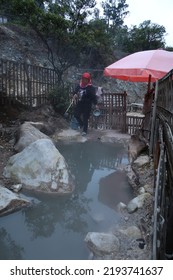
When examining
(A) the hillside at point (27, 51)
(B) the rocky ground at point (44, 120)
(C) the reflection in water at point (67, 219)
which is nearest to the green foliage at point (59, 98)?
(B) the rocky ground at point (44, 120)

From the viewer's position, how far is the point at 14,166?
5.00 meters

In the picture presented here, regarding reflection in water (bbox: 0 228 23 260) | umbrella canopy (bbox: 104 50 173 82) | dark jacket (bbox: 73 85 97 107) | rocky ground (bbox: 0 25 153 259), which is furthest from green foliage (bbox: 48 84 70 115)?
reflection in water (bbox: 0 228 23 260)

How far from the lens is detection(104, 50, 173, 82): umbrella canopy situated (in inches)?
255

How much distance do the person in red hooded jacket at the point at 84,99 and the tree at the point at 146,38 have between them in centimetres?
1625

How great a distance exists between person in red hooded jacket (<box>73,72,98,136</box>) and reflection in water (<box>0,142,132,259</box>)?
10.7 feet

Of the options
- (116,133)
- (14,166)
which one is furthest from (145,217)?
(116,133)

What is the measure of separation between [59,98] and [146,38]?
1629 centimetres

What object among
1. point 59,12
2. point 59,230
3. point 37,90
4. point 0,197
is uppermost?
point 59,12

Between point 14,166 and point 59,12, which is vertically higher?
point 59,12

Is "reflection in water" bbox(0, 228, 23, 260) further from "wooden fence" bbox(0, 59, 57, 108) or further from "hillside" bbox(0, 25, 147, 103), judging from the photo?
"hillside" bbox(0, 25, 147, 103)

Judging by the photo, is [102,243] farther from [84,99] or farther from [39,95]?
[39,95]

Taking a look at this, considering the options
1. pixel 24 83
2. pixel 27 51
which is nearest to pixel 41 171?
pixel 24 83
